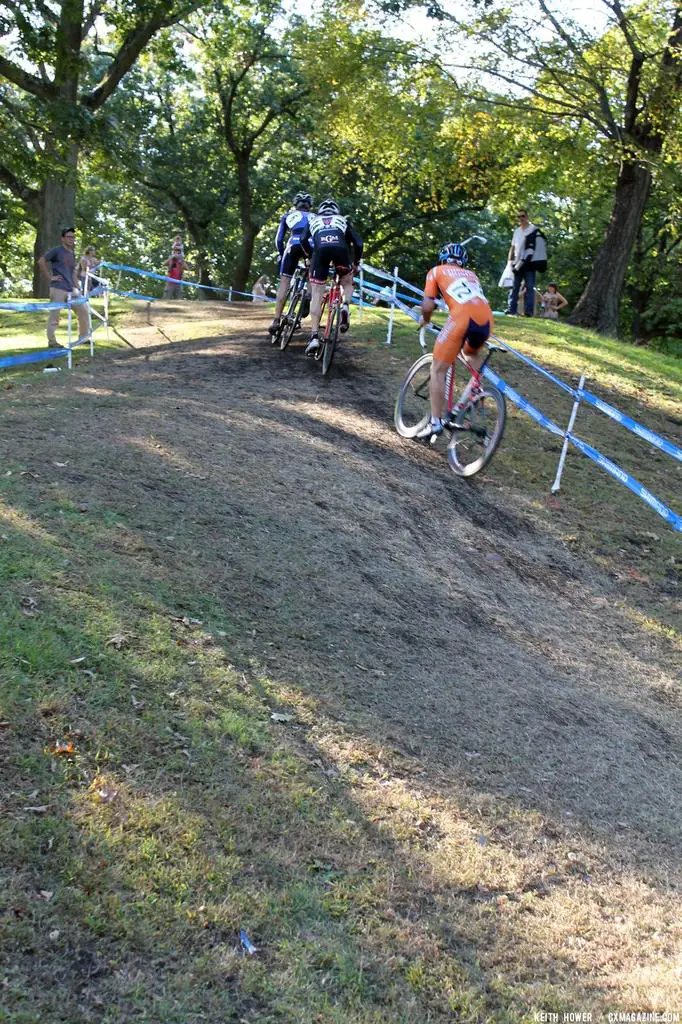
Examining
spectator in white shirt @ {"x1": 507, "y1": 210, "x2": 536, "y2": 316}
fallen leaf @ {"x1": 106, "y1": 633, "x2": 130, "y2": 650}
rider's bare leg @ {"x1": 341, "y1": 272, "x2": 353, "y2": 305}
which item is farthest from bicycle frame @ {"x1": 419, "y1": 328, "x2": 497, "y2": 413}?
spectator in white shirt @ {"x1": 507, "y1": 210, "x2": 536, "y2": 316}

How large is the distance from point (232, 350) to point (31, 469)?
6.47m

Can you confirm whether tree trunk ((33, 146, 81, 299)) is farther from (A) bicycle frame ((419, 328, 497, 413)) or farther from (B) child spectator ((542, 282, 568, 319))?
(A) bicycle frame ((419, 328, 497, 413))

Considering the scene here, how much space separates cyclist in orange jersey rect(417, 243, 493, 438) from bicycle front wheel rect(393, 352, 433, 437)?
72 centimetres

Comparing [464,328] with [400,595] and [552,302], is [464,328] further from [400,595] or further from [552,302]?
[552,302]

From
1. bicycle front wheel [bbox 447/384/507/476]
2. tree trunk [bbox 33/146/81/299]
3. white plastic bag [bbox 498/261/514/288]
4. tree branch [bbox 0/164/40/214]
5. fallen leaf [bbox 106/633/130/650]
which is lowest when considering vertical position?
fallen leaf [bbox 106/633/130/650]

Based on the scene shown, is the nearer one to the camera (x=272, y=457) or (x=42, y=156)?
(x=272, y=457)

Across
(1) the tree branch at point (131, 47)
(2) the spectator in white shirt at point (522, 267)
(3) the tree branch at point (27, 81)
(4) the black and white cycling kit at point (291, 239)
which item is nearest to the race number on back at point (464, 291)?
(4) the black and white cycling kit at point (291, 239)

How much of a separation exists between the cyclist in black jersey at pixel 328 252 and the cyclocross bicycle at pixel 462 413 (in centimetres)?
157

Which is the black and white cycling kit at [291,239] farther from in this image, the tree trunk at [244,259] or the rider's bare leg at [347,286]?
the tree trunk at [244,259]

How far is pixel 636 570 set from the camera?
941 cm

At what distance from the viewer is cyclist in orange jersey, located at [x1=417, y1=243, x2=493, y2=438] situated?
9281mm

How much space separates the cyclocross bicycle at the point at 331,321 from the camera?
467 inches

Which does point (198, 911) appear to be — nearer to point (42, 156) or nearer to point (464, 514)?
point (464, 514)

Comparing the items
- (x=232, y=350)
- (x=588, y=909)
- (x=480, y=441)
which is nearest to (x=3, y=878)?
(x=588, y=909)
